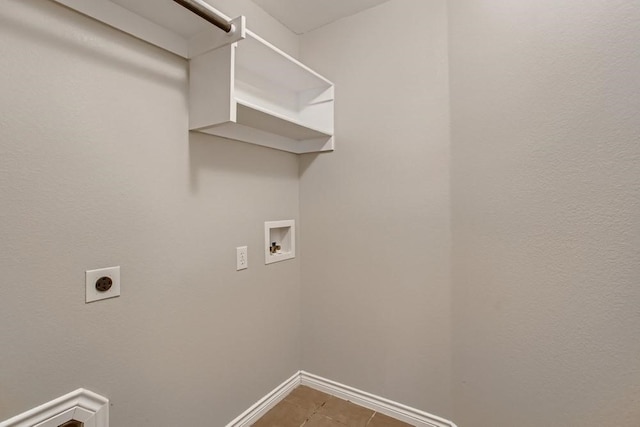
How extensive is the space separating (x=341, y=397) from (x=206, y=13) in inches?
84.7

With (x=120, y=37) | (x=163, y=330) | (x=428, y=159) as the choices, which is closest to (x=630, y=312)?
(x=428, y=159)

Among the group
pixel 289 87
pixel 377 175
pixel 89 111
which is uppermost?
pixel 289 87

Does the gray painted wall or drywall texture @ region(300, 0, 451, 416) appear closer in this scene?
the gray painted wall

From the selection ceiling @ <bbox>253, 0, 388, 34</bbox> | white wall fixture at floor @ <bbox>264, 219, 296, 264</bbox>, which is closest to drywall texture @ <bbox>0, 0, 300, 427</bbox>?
white wall fixture at floor @ <bbox>264, 219, 296, 264</bbox>

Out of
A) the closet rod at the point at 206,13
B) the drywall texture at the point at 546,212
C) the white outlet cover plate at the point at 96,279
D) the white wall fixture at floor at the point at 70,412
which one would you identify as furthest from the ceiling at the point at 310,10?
the white wall fixture at floor at the point at 70,412

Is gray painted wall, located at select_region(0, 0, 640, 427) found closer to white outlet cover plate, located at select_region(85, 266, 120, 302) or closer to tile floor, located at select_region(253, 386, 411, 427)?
white outlet cover plate, located at select_region(85, 266, 120, 302)

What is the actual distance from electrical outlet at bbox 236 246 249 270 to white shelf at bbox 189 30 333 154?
60 cm

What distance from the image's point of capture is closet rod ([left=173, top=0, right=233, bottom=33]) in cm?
99

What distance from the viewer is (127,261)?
111 centimetres

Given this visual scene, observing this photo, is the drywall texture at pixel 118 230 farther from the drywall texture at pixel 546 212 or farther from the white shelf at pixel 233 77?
the drywall texture at pixel 546 212

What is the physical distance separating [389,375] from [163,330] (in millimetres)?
1275

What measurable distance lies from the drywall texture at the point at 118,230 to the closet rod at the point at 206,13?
30 cm

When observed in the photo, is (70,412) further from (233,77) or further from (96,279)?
(233,77)

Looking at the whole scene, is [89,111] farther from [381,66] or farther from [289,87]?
[381,66]
